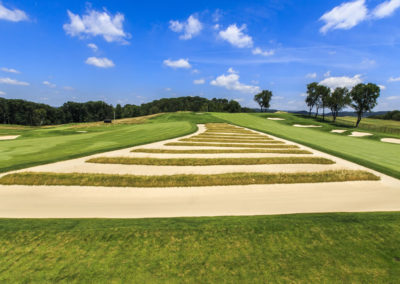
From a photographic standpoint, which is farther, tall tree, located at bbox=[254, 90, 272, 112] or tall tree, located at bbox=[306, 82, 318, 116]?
tall tree, located at bbox=[254, 90, 272, 112]

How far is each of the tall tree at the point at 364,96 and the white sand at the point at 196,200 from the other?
4693 cm

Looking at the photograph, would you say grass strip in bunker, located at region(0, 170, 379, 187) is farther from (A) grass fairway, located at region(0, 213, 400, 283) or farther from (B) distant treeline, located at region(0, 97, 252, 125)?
(B) distant treeline, located at region(0, 97, 252, 125)

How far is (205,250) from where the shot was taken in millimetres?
4574

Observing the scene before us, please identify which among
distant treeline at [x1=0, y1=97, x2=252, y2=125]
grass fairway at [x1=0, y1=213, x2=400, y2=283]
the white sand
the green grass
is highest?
distant treeline at [x1=0, y1=97, x2=252, y2=125]

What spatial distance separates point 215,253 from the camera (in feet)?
14.7

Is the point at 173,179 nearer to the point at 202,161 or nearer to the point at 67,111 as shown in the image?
the point at 202,161

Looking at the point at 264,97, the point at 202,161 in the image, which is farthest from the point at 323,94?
the point at 202,161

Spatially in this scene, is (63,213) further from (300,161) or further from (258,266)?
(300,161)

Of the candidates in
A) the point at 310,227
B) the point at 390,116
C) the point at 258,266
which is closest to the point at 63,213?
the point at 258,266

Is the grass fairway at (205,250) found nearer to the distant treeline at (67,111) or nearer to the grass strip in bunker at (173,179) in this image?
the grass strip in bunker at (173,179)

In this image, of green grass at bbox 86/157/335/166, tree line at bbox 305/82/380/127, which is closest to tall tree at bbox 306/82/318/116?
tree line at bbox 305/82/380/127

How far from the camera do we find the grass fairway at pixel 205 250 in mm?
3811

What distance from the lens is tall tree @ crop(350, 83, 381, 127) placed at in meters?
43.4

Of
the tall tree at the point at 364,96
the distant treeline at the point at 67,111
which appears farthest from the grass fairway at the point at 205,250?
the distant treeline at the point at 67,111
